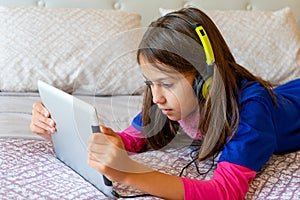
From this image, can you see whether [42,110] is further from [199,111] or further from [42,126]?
[199,111]

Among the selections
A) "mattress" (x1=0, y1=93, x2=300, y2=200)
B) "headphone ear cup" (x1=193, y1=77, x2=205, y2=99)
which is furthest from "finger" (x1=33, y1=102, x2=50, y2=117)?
"headphone ear cup" (x1=193, y1=77, x2=205, y2=99)

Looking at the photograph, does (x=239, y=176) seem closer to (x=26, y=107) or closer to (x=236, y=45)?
(x=26, y=107)

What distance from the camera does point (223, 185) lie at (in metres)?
1.03

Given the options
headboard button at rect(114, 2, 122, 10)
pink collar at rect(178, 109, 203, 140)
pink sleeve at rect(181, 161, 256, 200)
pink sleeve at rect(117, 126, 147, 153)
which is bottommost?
pink sleeve at rect(117, 126, 147, 153)

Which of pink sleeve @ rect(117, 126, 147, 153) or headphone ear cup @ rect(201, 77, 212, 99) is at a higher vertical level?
headphone ear cup @ rect(201, 77, 212, 99)

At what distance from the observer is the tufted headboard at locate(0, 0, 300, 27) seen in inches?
92.2

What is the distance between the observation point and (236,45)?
2.08 meters

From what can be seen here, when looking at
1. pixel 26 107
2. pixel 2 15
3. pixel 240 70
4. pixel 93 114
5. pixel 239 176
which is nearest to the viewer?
pixel 93 114

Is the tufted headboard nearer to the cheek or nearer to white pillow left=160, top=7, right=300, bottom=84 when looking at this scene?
white pillow left=160, top=7, right=300, bottom=84

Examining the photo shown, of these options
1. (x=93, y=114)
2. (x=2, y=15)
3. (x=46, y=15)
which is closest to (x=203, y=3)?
(x=46, y=15)

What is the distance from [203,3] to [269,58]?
524 millimetres

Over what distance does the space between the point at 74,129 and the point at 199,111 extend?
302mm

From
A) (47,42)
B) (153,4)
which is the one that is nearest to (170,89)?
(47,42)

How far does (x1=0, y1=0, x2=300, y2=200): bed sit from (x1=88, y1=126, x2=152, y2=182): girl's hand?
0.08m
